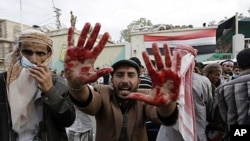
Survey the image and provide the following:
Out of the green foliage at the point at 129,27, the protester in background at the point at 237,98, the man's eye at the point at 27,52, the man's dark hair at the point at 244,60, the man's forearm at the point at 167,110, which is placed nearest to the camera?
the man's forearm at the point at 167,110

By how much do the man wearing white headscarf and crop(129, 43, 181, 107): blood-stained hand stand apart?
1.99 feet

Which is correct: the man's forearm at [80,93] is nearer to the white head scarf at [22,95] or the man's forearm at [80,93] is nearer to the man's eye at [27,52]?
the white head scarf at [22,95]

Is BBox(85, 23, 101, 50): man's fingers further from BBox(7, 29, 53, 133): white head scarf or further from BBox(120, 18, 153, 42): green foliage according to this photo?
BBox(120, 18, 153, 42): green foliage

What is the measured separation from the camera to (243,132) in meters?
2.33

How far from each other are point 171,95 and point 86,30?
0.63 m

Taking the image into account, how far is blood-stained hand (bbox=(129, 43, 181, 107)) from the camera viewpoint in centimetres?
160

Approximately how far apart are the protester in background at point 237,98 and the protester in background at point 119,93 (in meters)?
0.88

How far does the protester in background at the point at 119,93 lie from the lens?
5.28 feet

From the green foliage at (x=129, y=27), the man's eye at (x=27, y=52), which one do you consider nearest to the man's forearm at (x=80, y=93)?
the man's eye at (x=27, y=52)

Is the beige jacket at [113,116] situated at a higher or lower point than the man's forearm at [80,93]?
lower

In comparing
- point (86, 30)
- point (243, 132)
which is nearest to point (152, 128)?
point (243, 132)

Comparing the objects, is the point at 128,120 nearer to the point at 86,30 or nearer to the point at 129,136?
the point at 129,136

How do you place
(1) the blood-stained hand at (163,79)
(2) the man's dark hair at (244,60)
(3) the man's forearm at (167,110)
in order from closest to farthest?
(1) the blood-stained hand at (163,79) < (3) the man's forearm at (167,110) < (2) the man's dark hair at (244,60)

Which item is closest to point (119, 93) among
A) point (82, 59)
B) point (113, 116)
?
point (113, 116)
